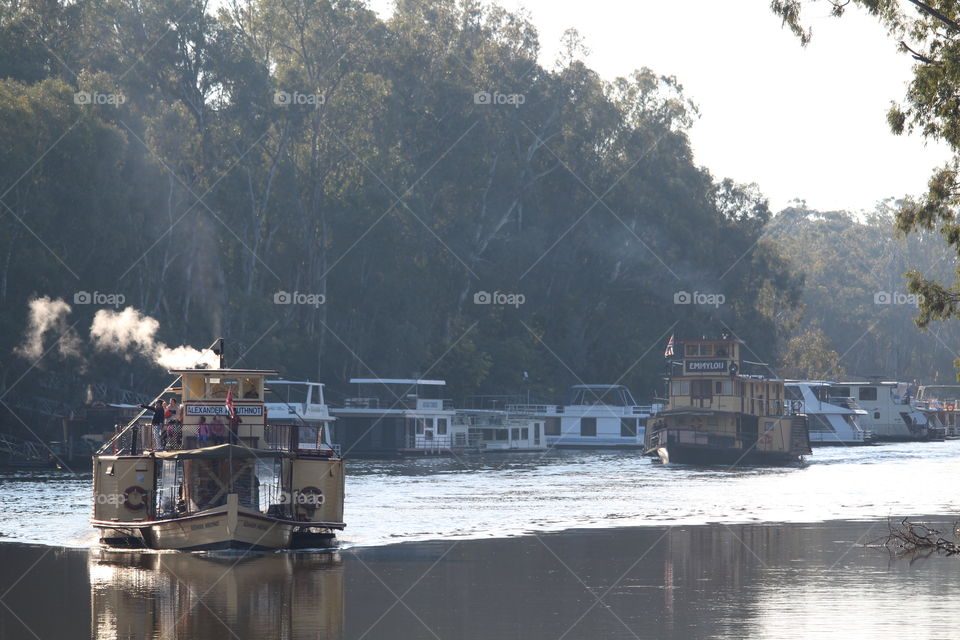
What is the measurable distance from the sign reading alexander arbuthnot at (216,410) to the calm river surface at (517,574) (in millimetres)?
4334

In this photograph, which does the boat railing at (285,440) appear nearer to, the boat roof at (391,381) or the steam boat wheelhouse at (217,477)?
the steam boat wheelhouse at (217,477)

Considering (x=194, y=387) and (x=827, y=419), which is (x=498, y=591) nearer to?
(x=194, y=387)

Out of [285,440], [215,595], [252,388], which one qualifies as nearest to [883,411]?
[285,440]

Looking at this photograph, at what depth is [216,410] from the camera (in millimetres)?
41438

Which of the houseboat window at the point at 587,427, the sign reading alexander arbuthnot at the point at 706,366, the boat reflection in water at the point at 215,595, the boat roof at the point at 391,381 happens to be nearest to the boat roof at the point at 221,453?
the boat reflection in water at the point at 215,595

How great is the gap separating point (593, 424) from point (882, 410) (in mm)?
36881

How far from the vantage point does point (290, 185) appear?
105m

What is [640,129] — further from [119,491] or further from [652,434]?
[119,491]

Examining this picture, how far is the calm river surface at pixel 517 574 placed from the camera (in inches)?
1121

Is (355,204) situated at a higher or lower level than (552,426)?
higher

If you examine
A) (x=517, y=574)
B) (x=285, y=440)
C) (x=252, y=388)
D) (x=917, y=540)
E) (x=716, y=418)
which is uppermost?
(x=252, y=388)

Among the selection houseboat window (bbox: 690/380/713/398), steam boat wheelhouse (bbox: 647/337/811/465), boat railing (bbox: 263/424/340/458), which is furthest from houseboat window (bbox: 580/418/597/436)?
boat railing (bbox: 263/424/340/458)

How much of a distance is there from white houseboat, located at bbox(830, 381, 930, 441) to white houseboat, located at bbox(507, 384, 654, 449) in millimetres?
28668

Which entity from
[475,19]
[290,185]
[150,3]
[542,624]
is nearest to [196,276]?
[290,185]
